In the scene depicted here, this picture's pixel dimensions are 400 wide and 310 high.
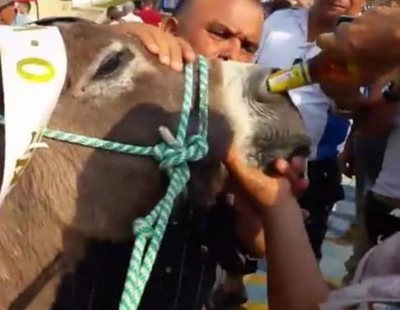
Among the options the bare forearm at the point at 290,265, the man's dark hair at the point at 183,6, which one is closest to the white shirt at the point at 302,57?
the man's dark hair at the point at 183,6

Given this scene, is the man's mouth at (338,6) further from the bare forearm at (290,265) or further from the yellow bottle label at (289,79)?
the bare forearm at (290,265)

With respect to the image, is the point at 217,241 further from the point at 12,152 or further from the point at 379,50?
the point at 379,50

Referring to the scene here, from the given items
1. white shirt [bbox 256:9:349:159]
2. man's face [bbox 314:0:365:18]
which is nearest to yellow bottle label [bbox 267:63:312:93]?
white shirt [bbox 256:9:349:159]

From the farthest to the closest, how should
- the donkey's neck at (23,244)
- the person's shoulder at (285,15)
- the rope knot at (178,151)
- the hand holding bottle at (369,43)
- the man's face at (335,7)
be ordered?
the person's shoulder at (285,15) → the man's face at (335,7) → the donkey's neck at (23,244) → the rope knot at (178,151) → the hand holding bottle at (369,43)

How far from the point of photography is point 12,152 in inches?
79.1

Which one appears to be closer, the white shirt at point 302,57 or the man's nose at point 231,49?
the man's nose at point 231,49

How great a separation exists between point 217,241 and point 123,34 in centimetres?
58

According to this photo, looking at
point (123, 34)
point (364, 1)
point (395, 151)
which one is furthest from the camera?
point (364, 1)

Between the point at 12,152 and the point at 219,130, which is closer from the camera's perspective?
the point at 12,152

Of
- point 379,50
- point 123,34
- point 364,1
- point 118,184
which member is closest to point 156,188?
point 118,184

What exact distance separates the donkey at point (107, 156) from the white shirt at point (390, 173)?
68.2 inches

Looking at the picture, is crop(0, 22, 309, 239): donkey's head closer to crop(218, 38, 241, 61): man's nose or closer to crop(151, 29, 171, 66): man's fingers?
crop(151, 29, 171, 66): man's fingers

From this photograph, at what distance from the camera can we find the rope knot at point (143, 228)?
6.76 feet

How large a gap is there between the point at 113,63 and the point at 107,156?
0.76 ft
